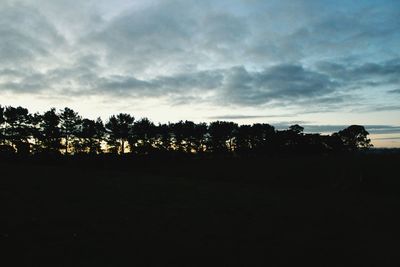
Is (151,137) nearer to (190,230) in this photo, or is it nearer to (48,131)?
(48,131)

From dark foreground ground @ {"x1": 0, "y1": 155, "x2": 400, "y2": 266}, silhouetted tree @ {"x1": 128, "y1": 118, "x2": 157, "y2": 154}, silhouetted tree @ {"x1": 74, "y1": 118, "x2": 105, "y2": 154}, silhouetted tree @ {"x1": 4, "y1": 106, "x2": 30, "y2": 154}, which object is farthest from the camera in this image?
silhouetted tree @ {"x1": 128, "y1": 118, "x2": 157, "y2": 154}

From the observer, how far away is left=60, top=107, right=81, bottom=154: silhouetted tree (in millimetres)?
78750

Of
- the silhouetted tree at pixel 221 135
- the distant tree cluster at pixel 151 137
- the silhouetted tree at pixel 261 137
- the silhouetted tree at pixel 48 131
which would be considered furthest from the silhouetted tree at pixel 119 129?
the silhouetted tree at pixel 261 137

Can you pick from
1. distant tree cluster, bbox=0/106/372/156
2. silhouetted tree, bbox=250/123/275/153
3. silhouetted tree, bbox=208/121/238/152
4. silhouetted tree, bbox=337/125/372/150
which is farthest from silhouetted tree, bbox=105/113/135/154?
silhouetted tree, bbox=337/125/372/150

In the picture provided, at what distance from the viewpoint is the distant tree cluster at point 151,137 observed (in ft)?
242

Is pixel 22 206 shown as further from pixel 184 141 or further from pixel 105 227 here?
pixel 184 141

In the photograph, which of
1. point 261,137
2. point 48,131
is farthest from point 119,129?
point 261,137

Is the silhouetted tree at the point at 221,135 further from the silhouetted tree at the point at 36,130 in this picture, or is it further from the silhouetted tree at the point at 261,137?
the silhouetted tree at the point at 36,130

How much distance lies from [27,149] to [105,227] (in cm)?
6152

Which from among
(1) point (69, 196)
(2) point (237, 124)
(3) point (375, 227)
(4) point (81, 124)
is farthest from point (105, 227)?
(2) point (237, 124)

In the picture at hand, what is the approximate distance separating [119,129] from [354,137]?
11645 cm

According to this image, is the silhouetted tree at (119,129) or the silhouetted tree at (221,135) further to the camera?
the silhouetted tree at (221,135)

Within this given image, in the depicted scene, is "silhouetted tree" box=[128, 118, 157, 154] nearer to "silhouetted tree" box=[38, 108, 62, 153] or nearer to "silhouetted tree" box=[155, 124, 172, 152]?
"silhouetted tree" box=[155, 124, 172, 152]

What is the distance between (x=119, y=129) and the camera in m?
88.3
